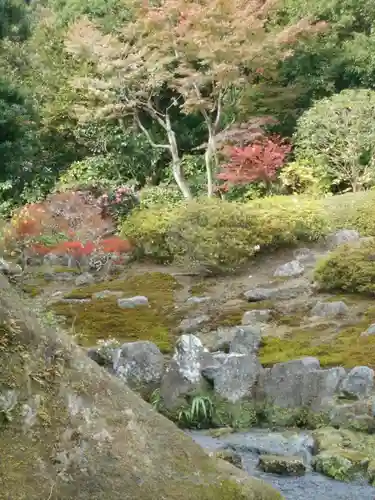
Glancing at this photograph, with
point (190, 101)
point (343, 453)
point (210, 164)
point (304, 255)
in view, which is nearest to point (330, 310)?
point (304, 255)

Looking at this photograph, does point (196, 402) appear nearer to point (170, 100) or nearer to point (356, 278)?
point (356, 278)

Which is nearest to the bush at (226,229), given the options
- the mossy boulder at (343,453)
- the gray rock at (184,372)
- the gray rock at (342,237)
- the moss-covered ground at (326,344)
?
the gray rock at (342,237)

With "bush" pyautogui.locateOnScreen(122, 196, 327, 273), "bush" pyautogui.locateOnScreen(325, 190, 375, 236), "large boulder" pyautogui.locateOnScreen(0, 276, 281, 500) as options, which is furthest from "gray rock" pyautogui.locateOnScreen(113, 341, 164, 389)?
"bush" pyautogui.locateOnScreen(325, 190, 375, 236)

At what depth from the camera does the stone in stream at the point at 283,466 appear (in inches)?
192

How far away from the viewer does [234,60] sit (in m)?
16.5

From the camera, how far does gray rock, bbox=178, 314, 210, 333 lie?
8992 millimetres

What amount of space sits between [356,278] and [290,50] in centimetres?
878

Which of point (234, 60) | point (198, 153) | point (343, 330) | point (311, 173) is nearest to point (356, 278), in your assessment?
point (343, 330)

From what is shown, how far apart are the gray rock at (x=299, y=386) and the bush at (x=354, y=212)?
7.49m

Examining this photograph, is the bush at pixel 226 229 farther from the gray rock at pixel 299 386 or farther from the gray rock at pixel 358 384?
the gray rock at pixel 358 384

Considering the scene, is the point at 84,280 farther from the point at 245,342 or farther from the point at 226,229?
the point at 245,342

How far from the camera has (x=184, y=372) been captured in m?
6.56

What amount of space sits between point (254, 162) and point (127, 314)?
7.53 m

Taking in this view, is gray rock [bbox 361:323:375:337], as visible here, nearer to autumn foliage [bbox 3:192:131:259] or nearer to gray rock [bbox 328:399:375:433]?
gray rock [bbox 328:399:375:433]
